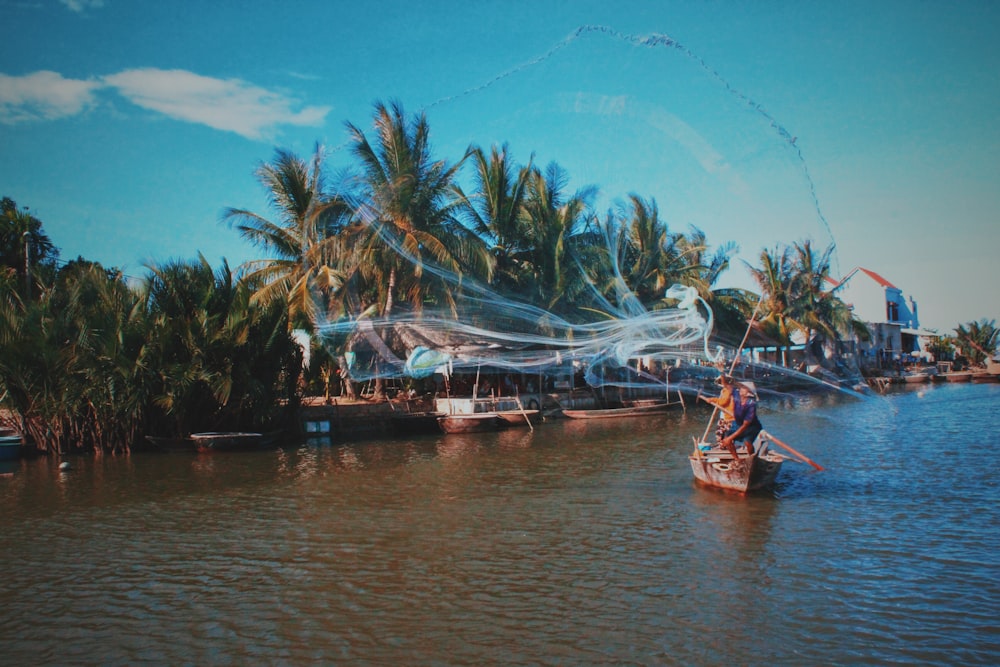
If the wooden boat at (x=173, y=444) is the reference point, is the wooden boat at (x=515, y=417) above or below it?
above

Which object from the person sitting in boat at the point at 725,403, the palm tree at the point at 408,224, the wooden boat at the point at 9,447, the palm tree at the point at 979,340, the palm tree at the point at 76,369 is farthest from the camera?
the palm tree at the point at 979,340

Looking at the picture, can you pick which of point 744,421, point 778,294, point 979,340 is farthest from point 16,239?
point 979,340

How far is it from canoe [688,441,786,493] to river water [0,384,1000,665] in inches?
10.2

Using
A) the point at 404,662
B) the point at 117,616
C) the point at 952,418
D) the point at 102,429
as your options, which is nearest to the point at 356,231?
the point at 102,429

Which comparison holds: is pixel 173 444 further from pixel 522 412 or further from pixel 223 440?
pixel 522 412

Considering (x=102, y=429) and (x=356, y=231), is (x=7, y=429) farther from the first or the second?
(x=356, y=231)

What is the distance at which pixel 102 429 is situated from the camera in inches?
700

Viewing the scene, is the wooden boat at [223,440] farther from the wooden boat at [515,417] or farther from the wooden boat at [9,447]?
the wooden boat at [515,417]

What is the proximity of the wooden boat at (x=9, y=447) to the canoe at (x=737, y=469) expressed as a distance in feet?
51.3

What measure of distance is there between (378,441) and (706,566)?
546 inches

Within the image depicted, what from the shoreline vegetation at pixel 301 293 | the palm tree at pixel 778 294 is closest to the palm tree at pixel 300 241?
the shoreline vegetation at pixel 301 293

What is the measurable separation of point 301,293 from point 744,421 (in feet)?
47.2

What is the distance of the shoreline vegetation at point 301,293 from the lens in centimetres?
1739

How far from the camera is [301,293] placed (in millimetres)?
21125
